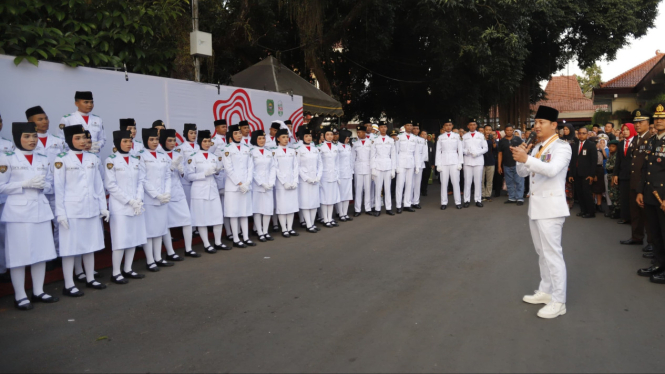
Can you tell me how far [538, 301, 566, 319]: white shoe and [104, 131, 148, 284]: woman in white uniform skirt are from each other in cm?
481

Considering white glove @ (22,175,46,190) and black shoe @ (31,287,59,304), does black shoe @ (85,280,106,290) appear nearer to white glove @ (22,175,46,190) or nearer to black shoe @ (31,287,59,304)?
black shoe @ (31,287,59,304)

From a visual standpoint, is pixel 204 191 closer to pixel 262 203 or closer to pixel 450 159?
pixel 262 203

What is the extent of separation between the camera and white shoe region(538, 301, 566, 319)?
4.63 m

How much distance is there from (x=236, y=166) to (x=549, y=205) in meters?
5.11

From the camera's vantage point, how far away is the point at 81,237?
572 cm

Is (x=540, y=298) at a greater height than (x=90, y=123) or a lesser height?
lesser

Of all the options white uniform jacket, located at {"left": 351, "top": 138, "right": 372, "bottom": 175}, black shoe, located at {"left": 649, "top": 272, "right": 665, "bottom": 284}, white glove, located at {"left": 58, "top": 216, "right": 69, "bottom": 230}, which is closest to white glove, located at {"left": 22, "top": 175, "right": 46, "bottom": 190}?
white glove, located at {"left": 58, "top": 216, "right": 69, "bottom": 230}

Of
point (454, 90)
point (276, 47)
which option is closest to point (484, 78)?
point (454, 90)

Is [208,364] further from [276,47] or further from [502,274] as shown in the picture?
[276,47]

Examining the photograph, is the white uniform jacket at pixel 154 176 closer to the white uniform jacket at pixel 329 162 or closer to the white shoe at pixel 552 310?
the white uniform jacket at pixel 329 162

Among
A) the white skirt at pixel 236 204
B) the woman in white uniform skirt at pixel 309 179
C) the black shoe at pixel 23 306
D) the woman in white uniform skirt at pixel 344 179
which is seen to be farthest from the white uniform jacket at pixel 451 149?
the black shoe at pixel 23 306

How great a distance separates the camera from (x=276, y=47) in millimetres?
19281

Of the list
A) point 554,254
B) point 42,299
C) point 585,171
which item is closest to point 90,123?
point 42,299

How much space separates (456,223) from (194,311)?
6.23 metres
